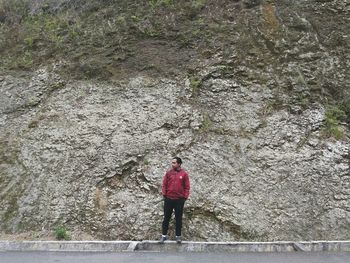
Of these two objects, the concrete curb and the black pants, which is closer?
the concrete curb

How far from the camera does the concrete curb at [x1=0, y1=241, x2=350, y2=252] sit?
8.59 meters

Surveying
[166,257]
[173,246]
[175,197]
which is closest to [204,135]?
[175,197]

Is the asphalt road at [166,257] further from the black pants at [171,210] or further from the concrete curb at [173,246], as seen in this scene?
the black pants at [171,210]

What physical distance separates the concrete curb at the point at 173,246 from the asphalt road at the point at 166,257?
38 centimetres

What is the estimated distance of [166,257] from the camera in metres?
7.92

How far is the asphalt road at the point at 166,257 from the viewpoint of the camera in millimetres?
7566

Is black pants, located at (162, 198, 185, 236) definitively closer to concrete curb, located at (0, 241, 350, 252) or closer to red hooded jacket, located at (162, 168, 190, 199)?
red hooded jacket, located at (162, 168, 190, 199)

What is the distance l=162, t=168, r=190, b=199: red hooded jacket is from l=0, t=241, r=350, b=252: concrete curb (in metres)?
0.91

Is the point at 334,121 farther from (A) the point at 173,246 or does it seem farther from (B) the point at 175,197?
(A) the point at 173,246

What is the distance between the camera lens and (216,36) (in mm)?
13133

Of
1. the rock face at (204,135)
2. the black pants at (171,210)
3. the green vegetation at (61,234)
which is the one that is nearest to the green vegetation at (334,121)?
the rock face at (204,135)

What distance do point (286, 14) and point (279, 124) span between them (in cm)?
399

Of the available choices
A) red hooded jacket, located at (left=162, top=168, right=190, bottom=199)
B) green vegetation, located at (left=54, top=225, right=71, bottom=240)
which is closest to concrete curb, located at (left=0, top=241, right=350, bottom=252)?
green vegetation, located at (left=54, top=225, right=71, bottom=240)

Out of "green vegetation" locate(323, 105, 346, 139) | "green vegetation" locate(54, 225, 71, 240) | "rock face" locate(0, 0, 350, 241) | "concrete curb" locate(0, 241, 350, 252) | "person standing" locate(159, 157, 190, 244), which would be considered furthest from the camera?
"green vegetation" locate(323, 105, 346, 139)
